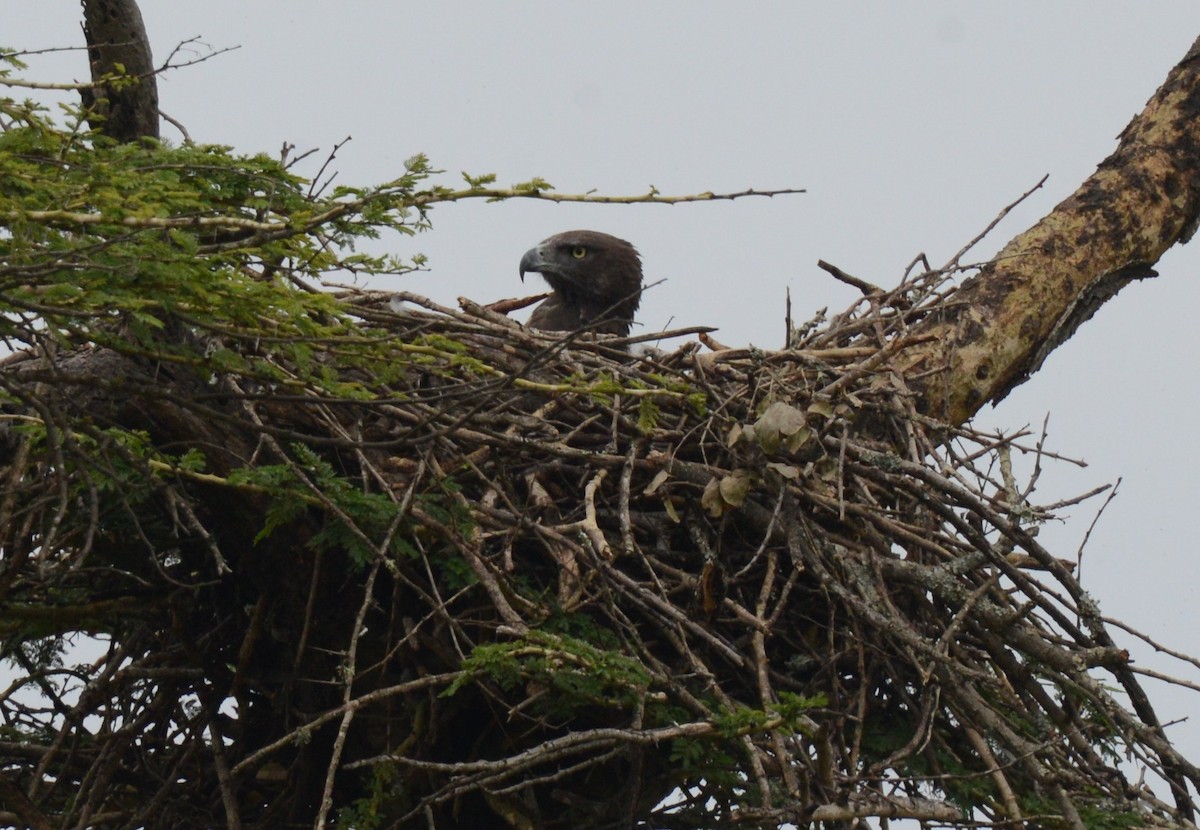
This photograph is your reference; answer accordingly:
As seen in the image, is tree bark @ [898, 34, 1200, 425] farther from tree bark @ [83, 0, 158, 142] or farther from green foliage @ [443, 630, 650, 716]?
tree bark @ [83, 0, 158, 142]

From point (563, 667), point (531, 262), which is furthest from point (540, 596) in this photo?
point (531, 262)

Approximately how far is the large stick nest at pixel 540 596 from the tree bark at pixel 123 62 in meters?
0.70

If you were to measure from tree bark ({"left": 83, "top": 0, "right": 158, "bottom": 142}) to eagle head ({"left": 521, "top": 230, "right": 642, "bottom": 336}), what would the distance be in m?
2.87

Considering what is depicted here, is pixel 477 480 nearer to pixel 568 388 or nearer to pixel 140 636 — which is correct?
pixel 568 388

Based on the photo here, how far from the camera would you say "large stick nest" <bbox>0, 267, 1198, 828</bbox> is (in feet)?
13.3

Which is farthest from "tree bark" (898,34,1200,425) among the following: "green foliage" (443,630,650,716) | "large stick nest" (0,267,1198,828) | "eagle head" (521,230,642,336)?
"green foliage" (443,630,650,716)

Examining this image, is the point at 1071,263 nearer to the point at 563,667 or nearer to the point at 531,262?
the point at 531,262

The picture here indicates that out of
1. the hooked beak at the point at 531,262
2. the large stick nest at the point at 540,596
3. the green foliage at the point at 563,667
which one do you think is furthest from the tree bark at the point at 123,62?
the hooked beak at the point at 531,262

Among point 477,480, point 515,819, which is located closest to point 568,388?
point 477,480

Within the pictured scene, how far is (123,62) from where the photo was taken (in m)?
4.44

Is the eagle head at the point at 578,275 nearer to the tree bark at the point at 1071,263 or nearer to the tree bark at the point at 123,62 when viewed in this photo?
the tree bark at the point at 1071,263

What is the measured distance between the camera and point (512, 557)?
4.63 m

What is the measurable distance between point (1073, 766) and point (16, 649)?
11.4 ft

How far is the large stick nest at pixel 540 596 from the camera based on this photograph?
4.07 meters
